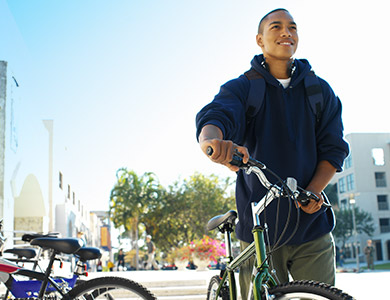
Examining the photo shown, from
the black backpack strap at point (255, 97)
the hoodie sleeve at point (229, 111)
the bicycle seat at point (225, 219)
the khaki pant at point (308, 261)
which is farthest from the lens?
the bicycle seat at point (225, 219)

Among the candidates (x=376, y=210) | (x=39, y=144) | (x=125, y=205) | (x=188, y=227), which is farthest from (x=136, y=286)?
(x=376, y=210)

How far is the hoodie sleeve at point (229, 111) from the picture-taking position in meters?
2.12

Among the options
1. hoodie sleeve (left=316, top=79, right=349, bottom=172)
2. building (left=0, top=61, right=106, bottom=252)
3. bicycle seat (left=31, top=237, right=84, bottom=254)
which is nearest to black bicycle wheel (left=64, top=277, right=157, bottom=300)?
bicycle seat (left=31, top=237, right=84, bottom=254)

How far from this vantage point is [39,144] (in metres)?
21.6

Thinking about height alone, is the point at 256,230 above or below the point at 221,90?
below

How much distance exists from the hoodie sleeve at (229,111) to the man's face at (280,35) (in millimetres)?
213

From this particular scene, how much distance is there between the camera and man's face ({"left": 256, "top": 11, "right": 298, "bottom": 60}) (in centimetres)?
249

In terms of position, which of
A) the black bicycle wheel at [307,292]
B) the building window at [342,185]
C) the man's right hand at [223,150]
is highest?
the building window at [342,185]

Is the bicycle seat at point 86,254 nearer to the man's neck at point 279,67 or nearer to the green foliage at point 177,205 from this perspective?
the man's neck at point 279,67

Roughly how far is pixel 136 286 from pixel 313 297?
134 centimetres

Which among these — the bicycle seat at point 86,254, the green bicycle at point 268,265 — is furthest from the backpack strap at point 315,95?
the bicycle seat at point 86,254

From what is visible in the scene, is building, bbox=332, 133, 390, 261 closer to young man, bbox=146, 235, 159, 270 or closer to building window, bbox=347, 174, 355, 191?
building window, bbox=347, 174, 355, 191

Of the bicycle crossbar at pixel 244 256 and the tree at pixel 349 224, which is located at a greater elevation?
the tree at pixel 349 224

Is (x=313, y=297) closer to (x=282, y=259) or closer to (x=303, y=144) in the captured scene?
(x=282, y=259)
